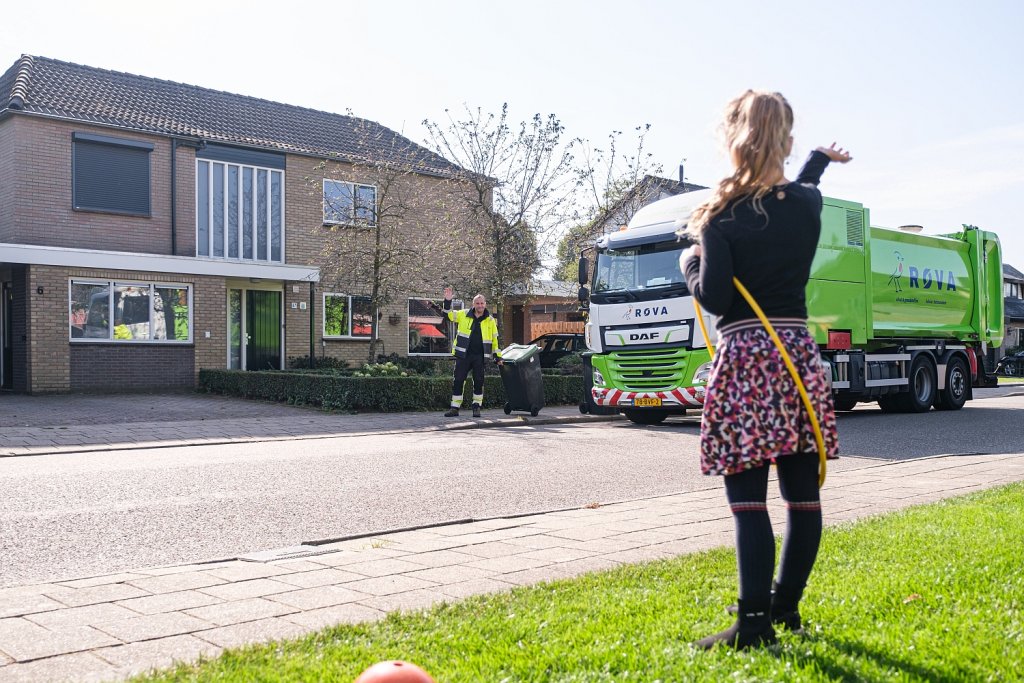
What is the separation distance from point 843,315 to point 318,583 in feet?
41.5

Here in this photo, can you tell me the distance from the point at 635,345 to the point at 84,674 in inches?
463

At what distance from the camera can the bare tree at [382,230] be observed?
857 inches

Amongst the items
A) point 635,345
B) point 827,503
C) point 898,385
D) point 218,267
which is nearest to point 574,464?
point 827,503

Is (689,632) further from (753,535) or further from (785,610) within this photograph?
(753,535)

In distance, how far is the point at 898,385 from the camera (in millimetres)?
17188

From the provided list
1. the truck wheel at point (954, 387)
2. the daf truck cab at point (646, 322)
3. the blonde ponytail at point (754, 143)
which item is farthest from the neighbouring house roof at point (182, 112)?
the blonde ponytail at point (754, 143)

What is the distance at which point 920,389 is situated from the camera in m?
18.0

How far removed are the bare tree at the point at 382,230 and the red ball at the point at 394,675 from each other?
19143 millimetres

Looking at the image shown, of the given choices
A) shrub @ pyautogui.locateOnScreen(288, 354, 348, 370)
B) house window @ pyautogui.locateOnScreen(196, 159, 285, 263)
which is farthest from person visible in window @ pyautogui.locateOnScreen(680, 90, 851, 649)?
house window @ pyautogui.locateOnScreen(196, 159, 285, 263)

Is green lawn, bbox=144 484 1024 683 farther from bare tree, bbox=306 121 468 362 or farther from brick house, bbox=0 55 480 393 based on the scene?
brick house, bbox=0 55 480 393

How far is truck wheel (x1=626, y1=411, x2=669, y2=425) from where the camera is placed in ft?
51.7

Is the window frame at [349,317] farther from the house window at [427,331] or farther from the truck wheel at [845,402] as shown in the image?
the truck wheel at [845,402]

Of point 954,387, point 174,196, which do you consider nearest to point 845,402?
point 954,387

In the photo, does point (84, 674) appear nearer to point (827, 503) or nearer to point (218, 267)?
point (827, 503)
